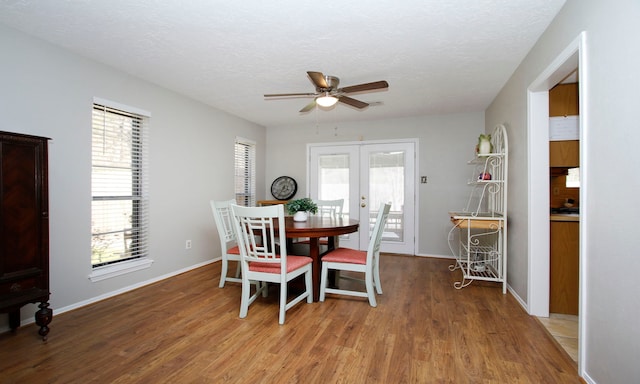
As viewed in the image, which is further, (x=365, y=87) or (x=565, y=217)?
(x=365, y=87)

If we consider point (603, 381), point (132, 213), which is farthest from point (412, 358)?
point (132, 213)

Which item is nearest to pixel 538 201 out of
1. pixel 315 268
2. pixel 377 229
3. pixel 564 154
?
pixel 564 154

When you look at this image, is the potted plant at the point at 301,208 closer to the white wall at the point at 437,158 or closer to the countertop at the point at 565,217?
the countertop at the point at 565,217

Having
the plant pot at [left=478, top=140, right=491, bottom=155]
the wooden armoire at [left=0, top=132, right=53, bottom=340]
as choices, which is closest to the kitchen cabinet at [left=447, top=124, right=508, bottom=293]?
the plant pot at [left=478, top=140, right=491, bottom=155]

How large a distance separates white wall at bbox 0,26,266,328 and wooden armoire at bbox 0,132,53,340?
419 millimetres

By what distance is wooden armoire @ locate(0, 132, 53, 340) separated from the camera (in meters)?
1.97

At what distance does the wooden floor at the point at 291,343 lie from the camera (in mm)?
1751

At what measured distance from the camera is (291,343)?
6.91 feet

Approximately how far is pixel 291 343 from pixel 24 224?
2.06 m

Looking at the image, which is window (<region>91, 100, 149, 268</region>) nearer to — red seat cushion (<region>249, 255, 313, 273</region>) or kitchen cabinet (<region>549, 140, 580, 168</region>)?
red seat cushion (<region>249, 255, 313, 273</region>)

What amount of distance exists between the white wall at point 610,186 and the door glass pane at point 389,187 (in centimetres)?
324

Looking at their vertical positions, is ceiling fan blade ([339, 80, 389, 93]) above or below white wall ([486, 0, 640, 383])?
above

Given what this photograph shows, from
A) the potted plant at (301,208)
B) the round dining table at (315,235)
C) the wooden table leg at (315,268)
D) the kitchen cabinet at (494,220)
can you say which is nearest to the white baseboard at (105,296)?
the round dining table at (315,235)

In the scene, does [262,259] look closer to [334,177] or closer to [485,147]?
[485,147]
